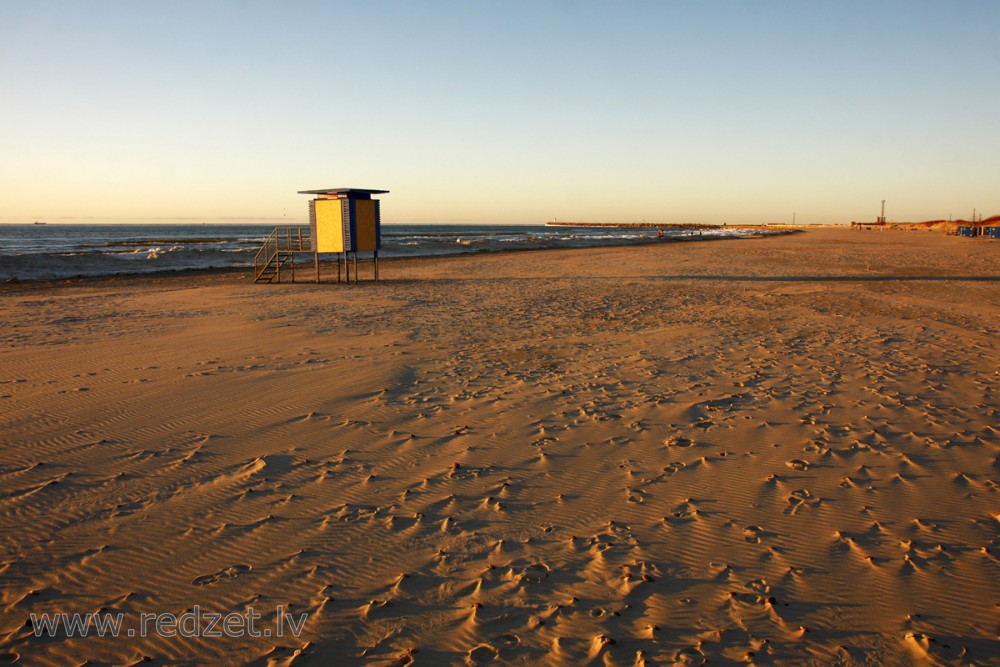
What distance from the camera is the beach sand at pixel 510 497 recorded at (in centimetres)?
353

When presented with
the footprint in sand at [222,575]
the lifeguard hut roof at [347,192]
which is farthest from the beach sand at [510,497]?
the lifeguard hut roof at [347,192]

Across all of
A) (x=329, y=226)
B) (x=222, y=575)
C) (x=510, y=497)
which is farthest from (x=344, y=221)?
(x=222, y=575)

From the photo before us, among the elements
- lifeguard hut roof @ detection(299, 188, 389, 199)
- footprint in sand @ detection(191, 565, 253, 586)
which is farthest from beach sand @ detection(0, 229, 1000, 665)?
lifeguard hut roof @ detection(299, 188, 389, 199)

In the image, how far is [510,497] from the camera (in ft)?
16.9

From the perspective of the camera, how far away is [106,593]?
3.87 m

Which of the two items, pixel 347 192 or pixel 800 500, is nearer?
pixel 800 500

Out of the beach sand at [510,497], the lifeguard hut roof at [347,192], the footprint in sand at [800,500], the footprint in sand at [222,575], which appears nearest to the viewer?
the beach sand at [510,497]

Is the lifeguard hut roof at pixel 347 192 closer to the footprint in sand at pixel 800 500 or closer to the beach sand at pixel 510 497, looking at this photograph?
the beach sand at pixel 510 497

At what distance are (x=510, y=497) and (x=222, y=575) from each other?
223 cm

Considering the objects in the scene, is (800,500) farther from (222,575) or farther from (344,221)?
(344,221)

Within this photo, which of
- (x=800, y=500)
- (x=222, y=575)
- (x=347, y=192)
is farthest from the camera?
(x=347, y=192)

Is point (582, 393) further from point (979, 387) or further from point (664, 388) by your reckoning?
point (979, 387)

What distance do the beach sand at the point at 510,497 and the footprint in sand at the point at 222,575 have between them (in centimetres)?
2

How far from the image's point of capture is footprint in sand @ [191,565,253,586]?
3.98m
